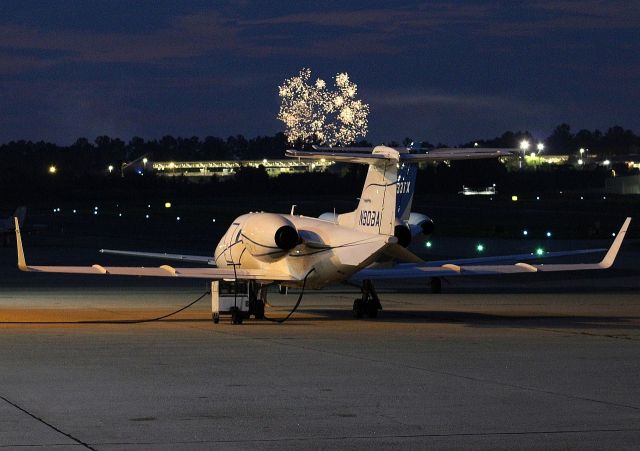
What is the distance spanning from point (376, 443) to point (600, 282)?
32.0 metres

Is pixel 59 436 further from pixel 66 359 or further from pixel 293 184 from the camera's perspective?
pixel 293 184

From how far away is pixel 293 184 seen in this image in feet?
554

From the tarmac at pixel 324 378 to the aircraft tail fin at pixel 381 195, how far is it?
2266 mm

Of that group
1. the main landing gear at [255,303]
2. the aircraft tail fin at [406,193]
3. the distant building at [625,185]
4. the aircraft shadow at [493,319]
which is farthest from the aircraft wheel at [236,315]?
the distant building at [625,185]

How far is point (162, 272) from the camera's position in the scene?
28641mm

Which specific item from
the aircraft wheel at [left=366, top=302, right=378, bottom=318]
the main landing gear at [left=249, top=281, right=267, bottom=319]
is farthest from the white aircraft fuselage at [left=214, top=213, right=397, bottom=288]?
the aircraft wheel at [left=366, top=302, right=378, bottom=318]

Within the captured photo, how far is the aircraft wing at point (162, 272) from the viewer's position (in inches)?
1096

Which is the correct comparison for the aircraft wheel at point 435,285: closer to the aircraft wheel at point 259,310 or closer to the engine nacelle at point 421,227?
the engine nacelle at point 421,227

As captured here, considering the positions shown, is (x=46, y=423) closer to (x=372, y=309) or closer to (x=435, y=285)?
(x=372, y=309)

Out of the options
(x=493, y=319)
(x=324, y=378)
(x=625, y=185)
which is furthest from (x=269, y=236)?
(x=625, y=185)

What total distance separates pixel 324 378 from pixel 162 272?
34.8 feet

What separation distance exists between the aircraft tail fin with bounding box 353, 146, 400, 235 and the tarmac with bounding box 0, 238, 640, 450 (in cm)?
227

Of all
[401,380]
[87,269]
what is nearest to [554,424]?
[401,380]

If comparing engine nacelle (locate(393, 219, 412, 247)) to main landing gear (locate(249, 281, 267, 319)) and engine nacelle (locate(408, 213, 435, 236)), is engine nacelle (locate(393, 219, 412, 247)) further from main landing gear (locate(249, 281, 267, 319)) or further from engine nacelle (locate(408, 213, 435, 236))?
engine nacelle (locate(408, 213, 435, 236))
